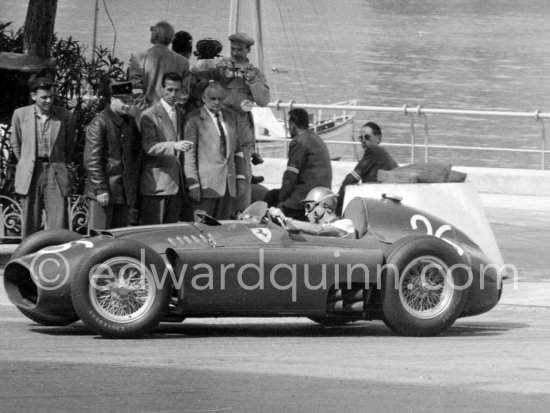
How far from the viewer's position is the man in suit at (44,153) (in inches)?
478

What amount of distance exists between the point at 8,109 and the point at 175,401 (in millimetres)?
7301

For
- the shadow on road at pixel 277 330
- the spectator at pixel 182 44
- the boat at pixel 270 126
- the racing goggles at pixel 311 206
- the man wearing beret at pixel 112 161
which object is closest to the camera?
the shadow on road at pixel 277 330

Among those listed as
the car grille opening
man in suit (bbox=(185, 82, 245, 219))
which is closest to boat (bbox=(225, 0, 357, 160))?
man in suit (bbox=(185, 82, 245, 219))

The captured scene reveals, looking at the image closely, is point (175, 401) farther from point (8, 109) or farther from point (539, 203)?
point (539, 203)

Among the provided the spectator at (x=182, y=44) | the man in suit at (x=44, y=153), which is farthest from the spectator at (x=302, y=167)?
the man in suit at (x=44, y=153)

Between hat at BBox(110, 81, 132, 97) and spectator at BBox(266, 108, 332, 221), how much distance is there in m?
1.90

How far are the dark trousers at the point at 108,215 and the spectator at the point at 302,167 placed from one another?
1.81 meters

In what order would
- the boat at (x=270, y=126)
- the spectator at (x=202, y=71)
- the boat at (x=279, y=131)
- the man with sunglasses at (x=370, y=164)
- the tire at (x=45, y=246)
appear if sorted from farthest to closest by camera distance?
the boat at (x=279, y=131) < the boat at (x=270, y=126) < the man with sunglasses at (x=370, y=164) < the spectator at (x=202, y=71) < the tire at (x=45, y=246)

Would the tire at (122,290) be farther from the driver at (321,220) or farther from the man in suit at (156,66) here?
the man in suit at (156,66)

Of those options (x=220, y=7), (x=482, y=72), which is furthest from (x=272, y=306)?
(x=220, y=7)

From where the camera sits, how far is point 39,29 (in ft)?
46.6

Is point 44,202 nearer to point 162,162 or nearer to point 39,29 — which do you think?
point 162,162

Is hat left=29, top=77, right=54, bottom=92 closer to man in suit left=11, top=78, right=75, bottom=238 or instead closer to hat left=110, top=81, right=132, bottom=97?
man in suit left=11, top=78, right=75, bottom=238

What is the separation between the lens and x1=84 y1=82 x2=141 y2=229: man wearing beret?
12.1 meters
